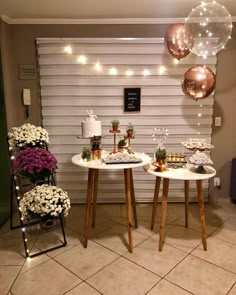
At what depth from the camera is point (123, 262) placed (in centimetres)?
233

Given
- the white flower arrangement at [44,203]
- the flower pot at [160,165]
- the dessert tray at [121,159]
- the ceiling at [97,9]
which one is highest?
the ceiling at [97,9]

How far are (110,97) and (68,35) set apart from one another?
0.88 meters

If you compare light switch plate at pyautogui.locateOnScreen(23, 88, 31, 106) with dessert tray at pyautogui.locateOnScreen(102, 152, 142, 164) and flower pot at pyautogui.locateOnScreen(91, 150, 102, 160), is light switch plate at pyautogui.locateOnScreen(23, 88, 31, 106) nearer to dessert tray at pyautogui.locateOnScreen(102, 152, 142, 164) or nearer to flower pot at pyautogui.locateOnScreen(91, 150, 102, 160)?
flower pot at pyautogui.locateOnScreen(91, 150, 102, 160)

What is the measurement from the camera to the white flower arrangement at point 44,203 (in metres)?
2.38

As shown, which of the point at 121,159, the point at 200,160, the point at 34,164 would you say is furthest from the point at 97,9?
the point at 200,160

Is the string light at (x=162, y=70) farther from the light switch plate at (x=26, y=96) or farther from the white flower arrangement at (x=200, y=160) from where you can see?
the light switch plate at (x=26, y=96)

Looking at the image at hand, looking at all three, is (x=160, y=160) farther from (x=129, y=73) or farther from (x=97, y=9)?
(x=97, y=9)

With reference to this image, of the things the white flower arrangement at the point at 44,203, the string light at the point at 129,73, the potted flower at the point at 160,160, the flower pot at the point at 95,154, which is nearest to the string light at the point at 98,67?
the string light at the point at 129,73

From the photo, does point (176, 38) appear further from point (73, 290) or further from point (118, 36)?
point (73, 290)

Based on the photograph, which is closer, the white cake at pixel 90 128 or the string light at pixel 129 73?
the white cake at pixel 90 128

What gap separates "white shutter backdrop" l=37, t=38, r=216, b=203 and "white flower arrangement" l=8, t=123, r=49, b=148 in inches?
25.9

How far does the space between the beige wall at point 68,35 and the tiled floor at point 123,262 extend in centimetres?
121

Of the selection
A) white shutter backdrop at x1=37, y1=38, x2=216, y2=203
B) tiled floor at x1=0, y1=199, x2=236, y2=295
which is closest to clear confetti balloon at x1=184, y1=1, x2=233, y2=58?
white shutter backdrop at x1=37, y1=38, x2=216, y2=203

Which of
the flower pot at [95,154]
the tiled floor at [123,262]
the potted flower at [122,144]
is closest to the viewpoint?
the tiled floor at [123,262]
